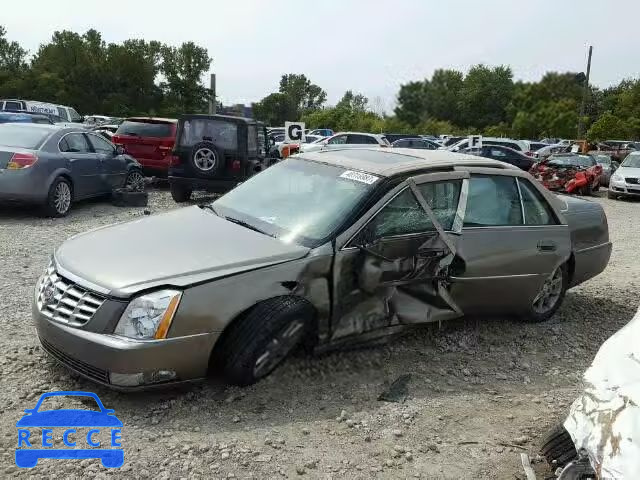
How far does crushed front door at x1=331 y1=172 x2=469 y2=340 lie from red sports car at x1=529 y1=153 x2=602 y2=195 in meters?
15.1

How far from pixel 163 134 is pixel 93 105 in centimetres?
5404

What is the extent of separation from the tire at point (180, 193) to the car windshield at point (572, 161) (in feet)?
41.8

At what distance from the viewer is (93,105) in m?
62.5

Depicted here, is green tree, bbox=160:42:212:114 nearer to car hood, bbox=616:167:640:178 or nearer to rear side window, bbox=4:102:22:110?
rear side window, bbox=4:102:22:110

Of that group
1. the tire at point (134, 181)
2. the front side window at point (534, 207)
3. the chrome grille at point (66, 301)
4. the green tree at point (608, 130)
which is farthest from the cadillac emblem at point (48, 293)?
the green tree at point (608, 130)

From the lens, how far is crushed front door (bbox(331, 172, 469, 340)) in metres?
4.02

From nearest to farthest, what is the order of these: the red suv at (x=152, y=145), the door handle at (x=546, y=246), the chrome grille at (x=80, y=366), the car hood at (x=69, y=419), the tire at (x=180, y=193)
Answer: the car hood at (x=69, y=419), the chrome grille at (x=80, y=366), the door handle at (x=546, y=246), the tire at (x=180, y=193), the red suv at (x=152, y=145)

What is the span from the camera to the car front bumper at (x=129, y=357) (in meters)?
3.27

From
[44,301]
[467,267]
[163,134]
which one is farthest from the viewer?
[163,134]

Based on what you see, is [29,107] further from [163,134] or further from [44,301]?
[44,301]

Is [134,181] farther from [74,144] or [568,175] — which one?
[568,175]

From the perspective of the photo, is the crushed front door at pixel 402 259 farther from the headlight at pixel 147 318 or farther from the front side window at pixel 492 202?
the headlight at pixel 147 318

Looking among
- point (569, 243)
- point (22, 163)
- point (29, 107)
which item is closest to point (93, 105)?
point (29, 107)

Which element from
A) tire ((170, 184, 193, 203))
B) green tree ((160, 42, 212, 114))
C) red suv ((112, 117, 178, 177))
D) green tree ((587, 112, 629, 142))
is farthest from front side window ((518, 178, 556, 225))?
green tree ((160, 42, 212, 114))
